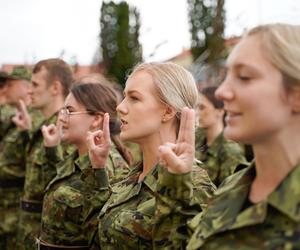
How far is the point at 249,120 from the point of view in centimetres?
170

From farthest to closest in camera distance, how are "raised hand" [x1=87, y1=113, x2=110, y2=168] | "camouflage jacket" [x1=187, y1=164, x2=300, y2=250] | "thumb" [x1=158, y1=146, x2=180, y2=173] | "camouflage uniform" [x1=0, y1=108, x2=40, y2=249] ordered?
"camouflage uniform" [x1=0, y1=108, x2=40, y2=249] → "raised hand" [x1=87, y1=113, x2=110, y2=168] → "thumb" [x1=158, y1=146, x2=180, y2=173] → "camouflage jacket" [x1=187, y1=164, x2=300, y2=250]

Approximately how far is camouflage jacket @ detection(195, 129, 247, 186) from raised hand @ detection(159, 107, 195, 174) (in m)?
3.37

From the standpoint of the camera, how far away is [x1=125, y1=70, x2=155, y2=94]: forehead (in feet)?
8.43

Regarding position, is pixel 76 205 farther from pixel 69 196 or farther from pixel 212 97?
pixel 212 97

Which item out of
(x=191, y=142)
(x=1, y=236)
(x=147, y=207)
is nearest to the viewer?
(x=191, y=142)

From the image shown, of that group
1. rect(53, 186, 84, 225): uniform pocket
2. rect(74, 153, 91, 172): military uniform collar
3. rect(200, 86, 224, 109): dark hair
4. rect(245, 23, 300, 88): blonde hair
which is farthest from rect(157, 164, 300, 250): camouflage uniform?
rect(200, 86, 224, 109): dark hair

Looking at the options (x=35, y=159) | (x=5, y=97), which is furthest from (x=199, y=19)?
(x=35, y=159)

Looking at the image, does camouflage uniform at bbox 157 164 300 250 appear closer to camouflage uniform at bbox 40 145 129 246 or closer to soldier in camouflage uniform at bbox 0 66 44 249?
camouflage uniform at bbox 40 145 129 246

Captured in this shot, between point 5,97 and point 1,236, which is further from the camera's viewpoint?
point 5,97

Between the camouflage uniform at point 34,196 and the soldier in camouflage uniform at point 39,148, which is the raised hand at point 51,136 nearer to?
the soldier in camouflage uniform at point 39,148

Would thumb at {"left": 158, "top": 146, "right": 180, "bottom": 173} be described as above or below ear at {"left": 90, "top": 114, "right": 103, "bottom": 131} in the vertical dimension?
above

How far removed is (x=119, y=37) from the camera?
2592 cm

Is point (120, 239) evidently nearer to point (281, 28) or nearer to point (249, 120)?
point (249, 120)

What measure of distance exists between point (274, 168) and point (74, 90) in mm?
2106
